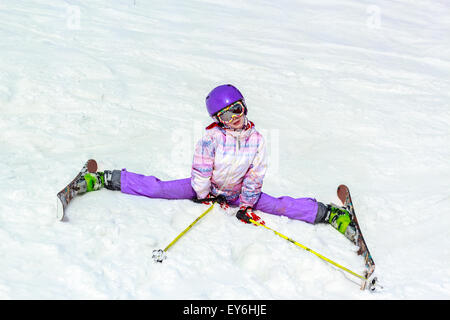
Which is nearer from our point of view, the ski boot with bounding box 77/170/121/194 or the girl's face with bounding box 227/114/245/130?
the girl's face with bounding box 227/114/245/130

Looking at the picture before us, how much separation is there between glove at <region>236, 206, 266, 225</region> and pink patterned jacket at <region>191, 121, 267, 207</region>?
0.14 ft

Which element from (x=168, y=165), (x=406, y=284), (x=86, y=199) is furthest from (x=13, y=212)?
(x=406, y=284)

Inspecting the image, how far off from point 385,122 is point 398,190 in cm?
192

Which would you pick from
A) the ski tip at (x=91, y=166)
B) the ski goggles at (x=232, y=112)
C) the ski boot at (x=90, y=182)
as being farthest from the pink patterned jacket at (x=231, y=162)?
the ski tip at (x=91, y=166)

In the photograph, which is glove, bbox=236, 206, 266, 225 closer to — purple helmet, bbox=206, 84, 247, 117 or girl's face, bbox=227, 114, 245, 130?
girl's face, bbox=227, 114, 245, 130

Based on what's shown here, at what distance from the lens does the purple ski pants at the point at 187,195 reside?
3.61 m

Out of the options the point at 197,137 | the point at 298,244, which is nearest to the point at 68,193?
the point at 298,244

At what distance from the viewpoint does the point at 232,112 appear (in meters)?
3.21

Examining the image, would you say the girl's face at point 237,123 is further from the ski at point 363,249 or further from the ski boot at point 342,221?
the ski at point 363,249

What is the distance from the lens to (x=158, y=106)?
5734 mm

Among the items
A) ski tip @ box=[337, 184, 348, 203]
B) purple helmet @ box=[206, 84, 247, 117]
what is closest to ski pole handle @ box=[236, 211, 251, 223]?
purple helmet @ box=[206, 84, 247, 117]

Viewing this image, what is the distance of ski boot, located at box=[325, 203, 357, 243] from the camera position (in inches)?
135

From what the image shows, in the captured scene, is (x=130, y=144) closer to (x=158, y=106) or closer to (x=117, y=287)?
(x=158, y=106)

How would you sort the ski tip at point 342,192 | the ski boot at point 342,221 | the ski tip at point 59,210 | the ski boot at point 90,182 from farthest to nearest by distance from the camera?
the ski tip at point 342,192
the ski boot at point 90,182
the ski boot at point 342,221
the ski tip at point 59,210
